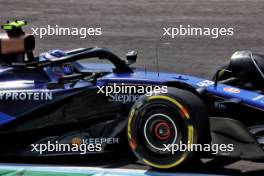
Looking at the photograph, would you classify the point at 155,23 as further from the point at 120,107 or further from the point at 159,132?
the point at 159,132

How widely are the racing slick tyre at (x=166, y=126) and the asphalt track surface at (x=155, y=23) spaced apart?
503 cm

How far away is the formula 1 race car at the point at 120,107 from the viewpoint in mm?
7414

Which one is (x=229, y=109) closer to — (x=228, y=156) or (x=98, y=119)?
(x=228, y=156)

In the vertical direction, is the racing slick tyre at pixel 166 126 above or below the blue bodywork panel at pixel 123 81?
below

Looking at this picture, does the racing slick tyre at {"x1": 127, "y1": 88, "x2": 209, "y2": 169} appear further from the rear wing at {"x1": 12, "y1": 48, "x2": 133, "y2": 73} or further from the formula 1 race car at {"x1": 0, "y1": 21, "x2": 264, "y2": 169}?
the rear wing at {"x1": 12, "y1": 48, "x2": 133, "y2": 73}

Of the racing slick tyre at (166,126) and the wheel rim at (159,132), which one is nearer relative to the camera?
the racing slick tyre at (166,126)

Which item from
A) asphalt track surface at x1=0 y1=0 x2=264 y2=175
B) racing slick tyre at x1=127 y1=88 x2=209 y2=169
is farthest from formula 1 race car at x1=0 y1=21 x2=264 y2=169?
asphalt track surface at x1=0 y1=0 x2=264 y2=175

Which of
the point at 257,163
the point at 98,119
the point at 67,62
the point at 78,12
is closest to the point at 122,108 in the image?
the point at 98,119

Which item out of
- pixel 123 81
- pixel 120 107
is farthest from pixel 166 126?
pixel 123 81

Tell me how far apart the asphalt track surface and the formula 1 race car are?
4268mm

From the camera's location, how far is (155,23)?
654 inches

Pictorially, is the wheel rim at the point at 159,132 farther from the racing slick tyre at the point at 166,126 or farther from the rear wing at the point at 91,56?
the rear wing at the point at 91,56

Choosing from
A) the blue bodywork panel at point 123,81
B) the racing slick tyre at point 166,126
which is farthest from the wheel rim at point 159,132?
the blue bodywork panel at point 123,81

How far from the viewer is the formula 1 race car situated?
7414 millimetres
